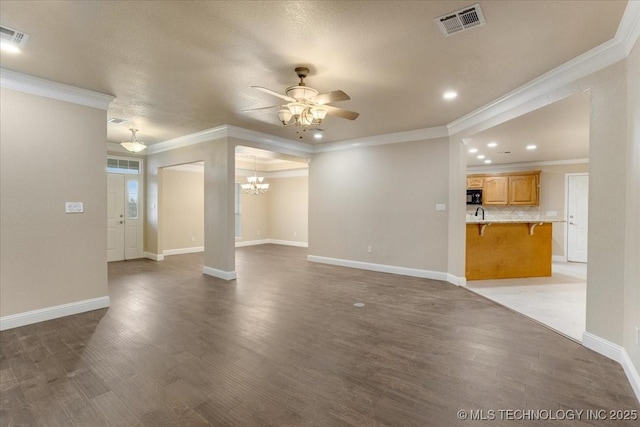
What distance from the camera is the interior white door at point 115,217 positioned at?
7.34 m

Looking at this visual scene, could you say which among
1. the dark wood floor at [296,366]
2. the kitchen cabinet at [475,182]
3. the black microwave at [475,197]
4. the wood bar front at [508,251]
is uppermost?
the kitchen cabinet at [475,182]

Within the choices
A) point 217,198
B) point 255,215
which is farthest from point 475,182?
point 217,198

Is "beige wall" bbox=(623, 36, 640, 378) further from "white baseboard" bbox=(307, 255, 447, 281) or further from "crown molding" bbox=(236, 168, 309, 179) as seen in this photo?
"crown molding" bbox=(236, 168, 309, 179)

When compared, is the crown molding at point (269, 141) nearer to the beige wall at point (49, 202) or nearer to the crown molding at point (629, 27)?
the beige wall at point (49, 202)

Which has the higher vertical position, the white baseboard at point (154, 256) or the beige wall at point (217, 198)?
the beige wall at point (217, 198)

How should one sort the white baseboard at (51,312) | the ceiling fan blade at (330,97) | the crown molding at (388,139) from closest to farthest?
the ceiling fan blade at (330,97) < the white baseboard at (51,312) < the crown molding at (388,139)

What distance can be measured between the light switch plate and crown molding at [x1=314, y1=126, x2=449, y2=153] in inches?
188

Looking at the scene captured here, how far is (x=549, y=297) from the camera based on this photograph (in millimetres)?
4652

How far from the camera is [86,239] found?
156 inches

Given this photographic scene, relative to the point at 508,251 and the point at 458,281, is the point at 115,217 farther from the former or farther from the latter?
the point at 508,251

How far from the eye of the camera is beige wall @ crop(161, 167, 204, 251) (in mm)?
8406

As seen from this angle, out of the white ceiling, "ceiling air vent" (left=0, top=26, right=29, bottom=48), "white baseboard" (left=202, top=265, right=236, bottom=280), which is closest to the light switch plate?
the white ceiling

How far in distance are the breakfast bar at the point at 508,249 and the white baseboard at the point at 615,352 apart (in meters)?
2.74

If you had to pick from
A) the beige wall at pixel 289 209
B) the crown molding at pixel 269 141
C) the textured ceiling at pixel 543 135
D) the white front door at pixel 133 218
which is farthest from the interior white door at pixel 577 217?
the white front door at pixel 133 218
